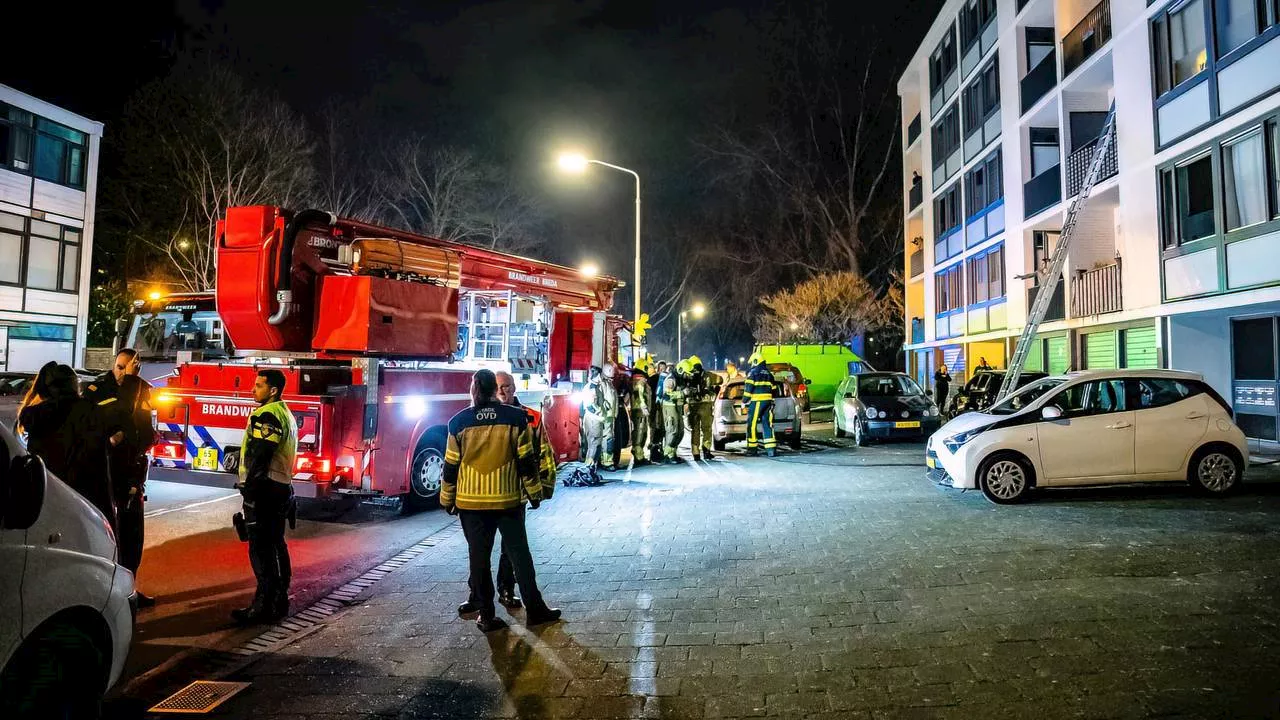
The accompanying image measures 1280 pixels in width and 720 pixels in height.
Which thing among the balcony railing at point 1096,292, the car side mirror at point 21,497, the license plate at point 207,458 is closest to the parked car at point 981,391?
the balcony railing at point 1096,292

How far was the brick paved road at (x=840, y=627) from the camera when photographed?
367 centimetres

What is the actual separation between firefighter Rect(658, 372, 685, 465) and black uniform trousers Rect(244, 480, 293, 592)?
8.49m

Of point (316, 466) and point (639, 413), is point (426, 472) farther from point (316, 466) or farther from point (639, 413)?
point (639, 413)

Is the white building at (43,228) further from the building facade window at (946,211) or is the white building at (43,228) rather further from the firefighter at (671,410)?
the building facade window at (946,211)

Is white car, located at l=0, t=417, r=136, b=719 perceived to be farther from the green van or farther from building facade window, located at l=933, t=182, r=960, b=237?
building facade window, located at l=933, t=182, r=960, b=237

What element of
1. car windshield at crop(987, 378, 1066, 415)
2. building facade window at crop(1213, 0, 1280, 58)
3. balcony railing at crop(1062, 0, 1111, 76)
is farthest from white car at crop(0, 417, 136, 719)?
balcony railing at crop(1062, 0, 1111, 76)

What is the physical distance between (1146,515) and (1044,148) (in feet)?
55.8

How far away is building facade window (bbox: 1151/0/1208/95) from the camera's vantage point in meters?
13.7

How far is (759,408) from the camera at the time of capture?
14.1m

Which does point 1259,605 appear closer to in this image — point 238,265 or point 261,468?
point 261,468

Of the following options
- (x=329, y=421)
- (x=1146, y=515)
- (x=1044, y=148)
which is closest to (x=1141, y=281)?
(x=1044, y=148)

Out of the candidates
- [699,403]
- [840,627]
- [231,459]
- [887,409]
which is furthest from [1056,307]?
[231,459]

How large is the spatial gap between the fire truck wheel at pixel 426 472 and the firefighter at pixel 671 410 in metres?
5.15

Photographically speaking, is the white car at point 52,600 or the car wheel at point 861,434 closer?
the white car at point 52,600
